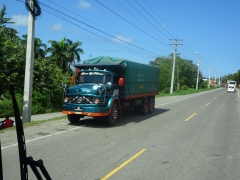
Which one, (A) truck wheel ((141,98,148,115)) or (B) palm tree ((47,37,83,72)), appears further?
(B) palm tree ((47,37,83,72))

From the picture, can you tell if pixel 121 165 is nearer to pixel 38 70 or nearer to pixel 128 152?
pixel 128 152

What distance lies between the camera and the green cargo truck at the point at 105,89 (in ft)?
38.9

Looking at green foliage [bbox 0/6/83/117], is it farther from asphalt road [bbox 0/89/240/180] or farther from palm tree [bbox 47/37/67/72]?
asphalt road [bbox 0/89/240/180]

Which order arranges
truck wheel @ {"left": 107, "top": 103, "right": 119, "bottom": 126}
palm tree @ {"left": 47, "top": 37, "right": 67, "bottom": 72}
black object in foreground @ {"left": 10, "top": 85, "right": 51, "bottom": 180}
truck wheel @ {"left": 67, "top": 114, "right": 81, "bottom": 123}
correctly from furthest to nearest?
palm tree @ {"left": 47, "top": 37, "right": 67, "bottom": 72}
truck wheel @ {"left": 67, "top": 114, "right": 81, "bottom": 123}
truck wheel @ {"left": 107, "top": 103, "right": 119, "bottom": 126}
black object in foreground @ {"left": 10, "top": 85, "right": 51, "bottom": 180}

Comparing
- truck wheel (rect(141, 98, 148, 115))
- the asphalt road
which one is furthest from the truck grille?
truck wheel (rect(141, 98, 148, 115))

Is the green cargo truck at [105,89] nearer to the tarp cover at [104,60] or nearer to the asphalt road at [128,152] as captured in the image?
the tarp cover at [104,60]

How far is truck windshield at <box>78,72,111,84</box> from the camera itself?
12953 mm

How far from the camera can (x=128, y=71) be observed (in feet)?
46.6

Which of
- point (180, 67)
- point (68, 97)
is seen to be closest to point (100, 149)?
point (68, 97)

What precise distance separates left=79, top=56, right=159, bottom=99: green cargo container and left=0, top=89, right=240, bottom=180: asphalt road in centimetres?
292

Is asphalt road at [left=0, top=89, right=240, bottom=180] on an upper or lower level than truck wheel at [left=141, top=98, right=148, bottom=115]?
lower

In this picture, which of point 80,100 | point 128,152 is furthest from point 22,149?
point 80,100

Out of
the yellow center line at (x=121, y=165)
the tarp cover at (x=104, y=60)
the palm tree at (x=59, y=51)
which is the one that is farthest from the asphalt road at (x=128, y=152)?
the palm tree at (x=59, y=51)

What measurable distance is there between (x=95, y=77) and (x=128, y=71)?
1.89 m
